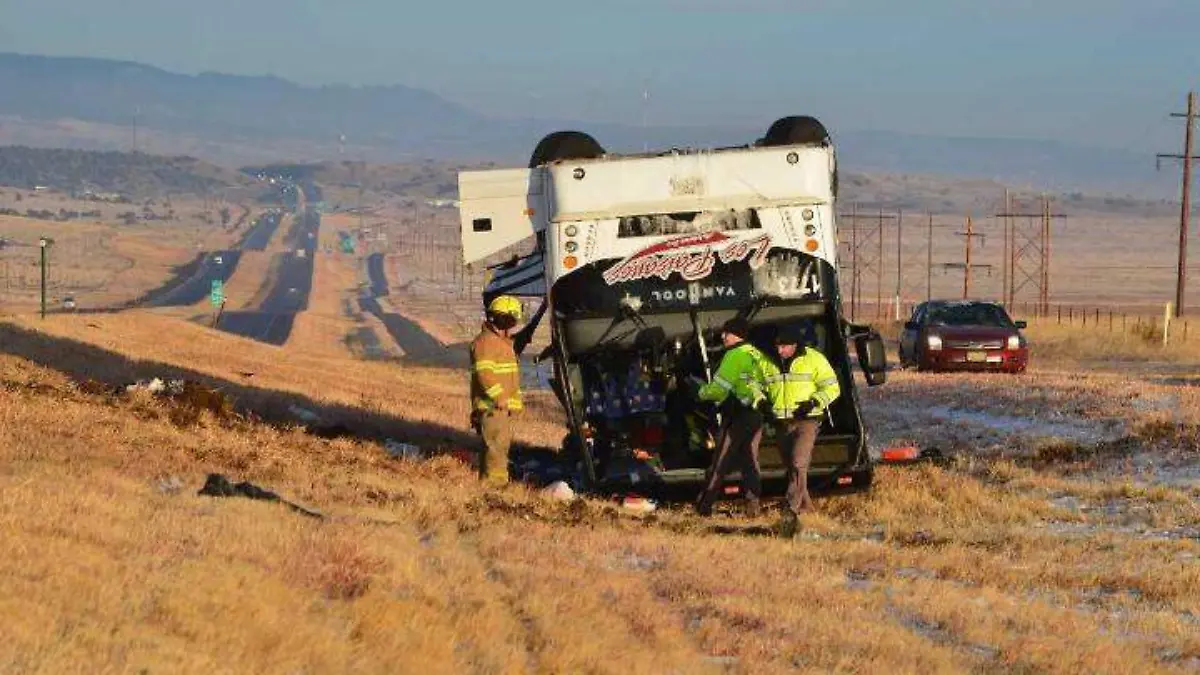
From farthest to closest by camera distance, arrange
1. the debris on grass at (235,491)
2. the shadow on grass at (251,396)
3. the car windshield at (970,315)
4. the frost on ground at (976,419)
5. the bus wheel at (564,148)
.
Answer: the car windshield at (970,315) < the frost on ground at (976,419) < the shadow on grass at (251,396) < the bus wheel at (564,148) < the debris on grass at (235,491)

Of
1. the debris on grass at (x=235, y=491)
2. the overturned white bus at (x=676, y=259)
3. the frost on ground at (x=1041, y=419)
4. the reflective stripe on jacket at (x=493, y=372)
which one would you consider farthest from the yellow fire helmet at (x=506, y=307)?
the frost on ground at (x=1041, y=419)

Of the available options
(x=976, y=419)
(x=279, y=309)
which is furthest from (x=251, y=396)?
(x=279, y=309)

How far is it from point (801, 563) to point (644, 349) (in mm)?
4803

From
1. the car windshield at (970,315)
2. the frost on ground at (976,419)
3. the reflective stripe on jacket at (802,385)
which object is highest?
the reflective stripe on jacket at (802,385)

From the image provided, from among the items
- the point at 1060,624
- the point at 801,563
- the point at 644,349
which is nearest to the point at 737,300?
the point at 644,349

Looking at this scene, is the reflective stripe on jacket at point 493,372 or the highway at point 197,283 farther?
the highway at point 197,283

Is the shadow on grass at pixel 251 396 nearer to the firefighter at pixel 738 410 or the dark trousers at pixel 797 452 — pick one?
the firefighter at pixel 738 410

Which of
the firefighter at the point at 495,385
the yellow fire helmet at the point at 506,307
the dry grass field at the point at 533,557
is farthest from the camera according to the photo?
the firefighter at the point at 495,385

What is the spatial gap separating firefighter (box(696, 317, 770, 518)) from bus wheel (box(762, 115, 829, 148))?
2.11 meters

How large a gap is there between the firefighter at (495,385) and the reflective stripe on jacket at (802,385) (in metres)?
2.41

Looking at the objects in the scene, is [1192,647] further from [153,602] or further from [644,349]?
[644,349]

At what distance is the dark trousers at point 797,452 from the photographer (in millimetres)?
17016

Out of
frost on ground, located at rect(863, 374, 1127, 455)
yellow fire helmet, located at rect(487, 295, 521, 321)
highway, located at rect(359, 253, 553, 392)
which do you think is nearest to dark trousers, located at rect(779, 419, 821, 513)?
yellow fire helmet, located at rect(487, 295, 521, 321)

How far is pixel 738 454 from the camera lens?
56.3 feet
